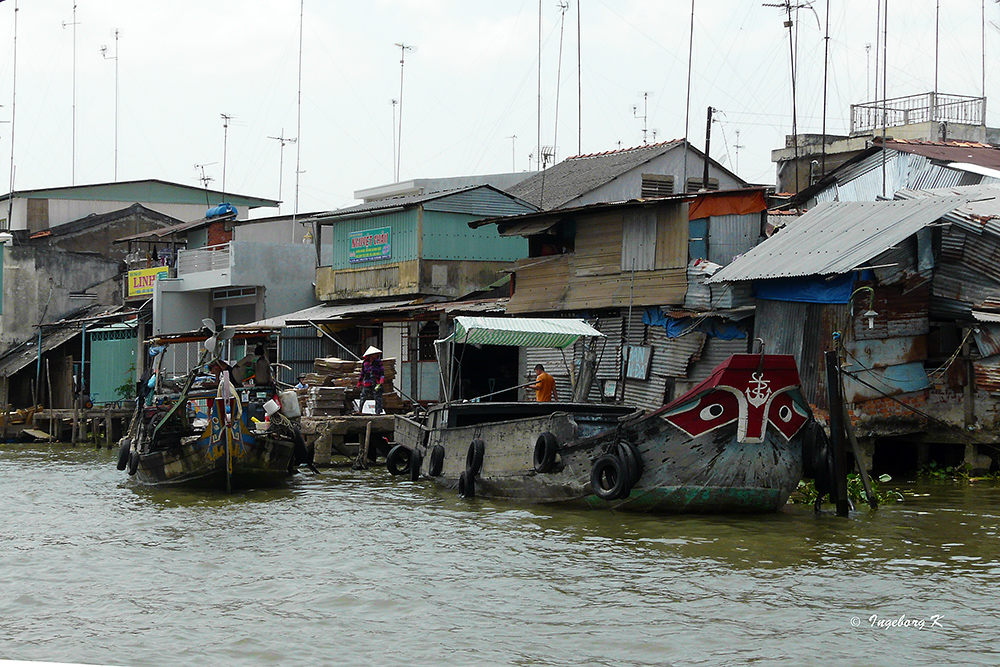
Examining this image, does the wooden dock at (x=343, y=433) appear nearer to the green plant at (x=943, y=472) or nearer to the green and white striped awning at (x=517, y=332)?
the green and white striped awning at (x=517, y=332)

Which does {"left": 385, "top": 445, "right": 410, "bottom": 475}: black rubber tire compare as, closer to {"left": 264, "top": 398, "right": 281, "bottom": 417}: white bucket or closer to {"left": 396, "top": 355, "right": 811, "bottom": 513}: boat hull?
{"left": 264, "top": 398, "right": 281, "bottom": 417}: white bucket

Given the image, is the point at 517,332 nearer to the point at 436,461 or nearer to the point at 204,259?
the point at 436,461

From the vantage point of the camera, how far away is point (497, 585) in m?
11.0

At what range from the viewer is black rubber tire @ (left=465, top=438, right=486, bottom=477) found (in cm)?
1683

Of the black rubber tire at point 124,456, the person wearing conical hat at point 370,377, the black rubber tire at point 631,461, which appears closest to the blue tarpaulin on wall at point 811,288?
the black rubber tire at point 631,461

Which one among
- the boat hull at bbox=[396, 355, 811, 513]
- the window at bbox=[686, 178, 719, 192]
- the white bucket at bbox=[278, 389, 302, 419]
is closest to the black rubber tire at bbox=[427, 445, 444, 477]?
the white bucket at bbox=[278, 389, 302, 419]

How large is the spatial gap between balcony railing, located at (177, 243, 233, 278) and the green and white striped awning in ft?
50.8

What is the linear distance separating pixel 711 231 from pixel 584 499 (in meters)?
7.64

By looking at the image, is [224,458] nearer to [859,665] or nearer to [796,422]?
[796,422]

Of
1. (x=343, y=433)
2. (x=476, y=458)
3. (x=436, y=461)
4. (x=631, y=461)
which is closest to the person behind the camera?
(x=631, y=461)

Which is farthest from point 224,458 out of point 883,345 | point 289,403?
point 883,345

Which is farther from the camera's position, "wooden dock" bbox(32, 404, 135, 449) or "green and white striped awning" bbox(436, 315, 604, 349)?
"wooden dock" bbox(32, 404, 135, 449)

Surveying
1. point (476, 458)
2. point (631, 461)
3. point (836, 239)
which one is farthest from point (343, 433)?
point (836, 239)

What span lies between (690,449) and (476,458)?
4003 mm
